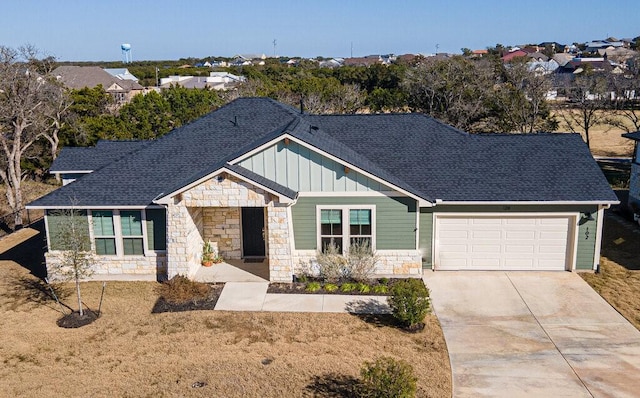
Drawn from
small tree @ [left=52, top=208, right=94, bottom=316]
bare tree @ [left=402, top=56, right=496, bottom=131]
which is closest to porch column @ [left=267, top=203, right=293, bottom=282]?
small tree @ [left=52, top=208, right=94, bottom=316]

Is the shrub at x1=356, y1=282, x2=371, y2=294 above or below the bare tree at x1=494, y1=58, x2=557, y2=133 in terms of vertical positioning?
below

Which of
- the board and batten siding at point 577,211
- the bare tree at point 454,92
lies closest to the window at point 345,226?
the board and batten siding at point 577,211

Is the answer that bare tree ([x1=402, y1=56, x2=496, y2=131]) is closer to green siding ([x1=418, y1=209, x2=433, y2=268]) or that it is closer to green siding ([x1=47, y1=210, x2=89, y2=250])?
green siding ([x1=418, y1=209, x2=433, y2=268])

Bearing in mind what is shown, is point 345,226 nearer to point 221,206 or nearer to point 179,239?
point 221,206

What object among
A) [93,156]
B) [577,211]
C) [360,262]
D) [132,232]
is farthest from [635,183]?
[93,156]

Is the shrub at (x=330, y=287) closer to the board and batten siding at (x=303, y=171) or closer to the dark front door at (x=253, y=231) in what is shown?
the board and batten siding at (x=303, y=171)

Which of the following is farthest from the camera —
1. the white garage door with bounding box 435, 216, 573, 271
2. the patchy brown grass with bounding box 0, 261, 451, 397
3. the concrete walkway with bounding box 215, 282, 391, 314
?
the white garage door with bounding box 435, 216, 573, 271

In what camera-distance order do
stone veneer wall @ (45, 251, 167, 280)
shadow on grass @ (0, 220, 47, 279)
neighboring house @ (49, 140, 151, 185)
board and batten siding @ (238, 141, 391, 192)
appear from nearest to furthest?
1. board and batten siding @ (238, 141, 391, 192)
2. stone veneer wall @ (45, 251, 167, 280)
3. shadow on grass @ (0, 220, 47, 279)
4. neighboring house @ (49, 140, 151, 185)

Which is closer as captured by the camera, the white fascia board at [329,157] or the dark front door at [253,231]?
the white fascia board at [329,157]
